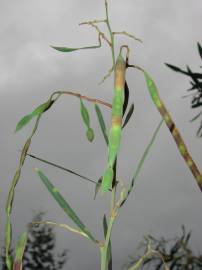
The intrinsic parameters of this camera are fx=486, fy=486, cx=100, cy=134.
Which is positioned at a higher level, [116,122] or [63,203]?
[116,122]

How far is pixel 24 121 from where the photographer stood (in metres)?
1.42

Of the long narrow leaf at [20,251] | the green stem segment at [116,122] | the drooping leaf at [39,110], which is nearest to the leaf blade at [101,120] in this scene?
the drooping leaf at [39,110]

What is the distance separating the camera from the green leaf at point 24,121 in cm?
140

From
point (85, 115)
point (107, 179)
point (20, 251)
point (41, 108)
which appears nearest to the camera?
point (107, 179)

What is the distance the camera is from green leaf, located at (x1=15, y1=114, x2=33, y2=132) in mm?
1403

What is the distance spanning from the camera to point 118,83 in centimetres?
113

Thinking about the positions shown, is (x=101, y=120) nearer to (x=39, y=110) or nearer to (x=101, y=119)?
(x=101, y=119)

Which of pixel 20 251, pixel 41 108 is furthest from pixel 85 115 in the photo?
pixel 20 251

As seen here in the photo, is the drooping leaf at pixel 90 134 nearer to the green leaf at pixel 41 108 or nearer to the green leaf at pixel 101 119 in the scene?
the green leaf at pixel 101 119

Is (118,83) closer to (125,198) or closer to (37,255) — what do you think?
(125,198)

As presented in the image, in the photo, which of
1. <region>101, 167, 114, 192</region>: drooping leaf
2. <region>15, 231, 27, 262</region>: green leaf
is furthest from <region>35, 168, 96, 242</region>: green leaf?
<region>101, 167, 114, 192</region>: drooping leaf

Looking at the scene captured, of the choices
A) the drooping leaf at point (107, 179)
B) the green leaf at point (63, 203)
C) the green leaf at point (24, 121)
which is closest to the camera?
the drooping leaf at point (107, 179)

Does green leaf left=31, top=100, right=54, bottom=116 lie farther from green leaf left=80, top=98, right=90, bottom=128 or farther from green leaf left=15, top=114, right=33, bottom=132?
green leaf left=80, top=98, right=90, bottom=128

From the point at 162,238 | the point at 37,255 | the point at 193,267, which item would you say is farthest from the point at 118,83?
the point at 37,255
